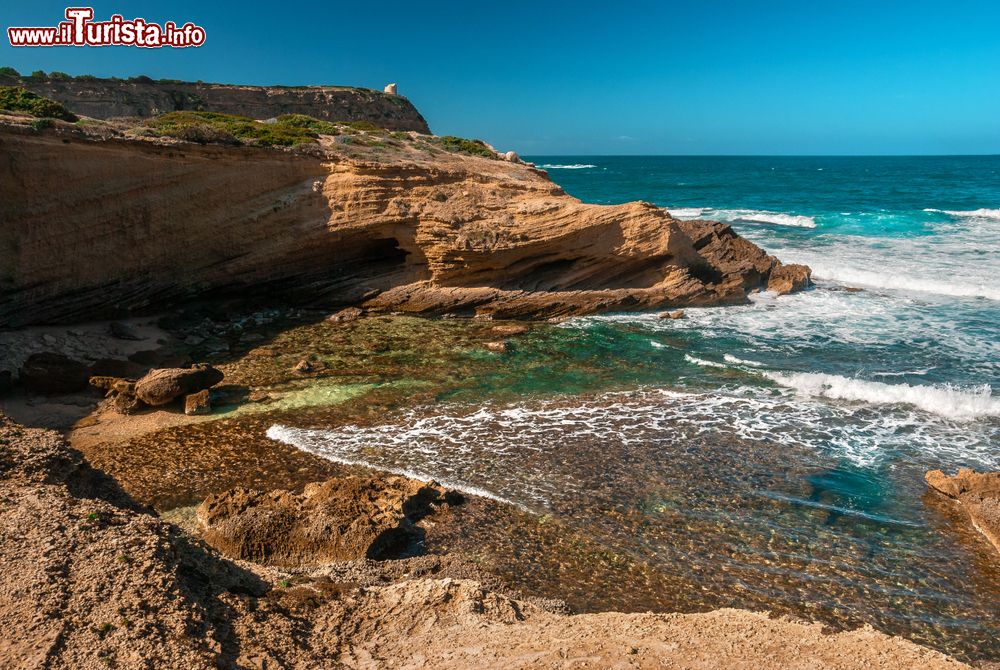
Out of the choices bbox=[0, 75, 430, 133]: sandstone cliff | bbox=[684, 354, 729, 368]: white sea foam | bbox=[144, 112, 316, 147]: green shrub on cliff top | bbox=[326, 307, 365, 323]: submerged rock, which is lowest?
bbox=[684, 354, 729, 368]: white sea foam

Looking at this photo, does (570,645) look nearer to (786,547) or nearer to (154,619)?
(154,619)

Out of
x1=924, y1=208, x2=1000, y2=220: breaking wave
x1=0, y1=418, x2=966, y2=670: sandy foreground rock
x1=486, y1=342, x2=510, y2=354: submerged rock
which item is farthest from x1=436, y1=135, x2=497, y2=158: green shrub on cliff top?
x1=924, y1=208, x2=1000, y2=220: breaking wave

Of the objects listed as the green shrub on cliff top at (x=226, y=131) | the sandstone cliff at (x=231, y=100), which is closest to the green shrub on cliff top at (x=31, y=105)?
the green shrub on cliff top at (x=226, y=131)

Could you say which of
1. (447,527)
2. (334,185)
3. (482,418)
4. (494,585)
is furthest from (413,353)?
(494,585)

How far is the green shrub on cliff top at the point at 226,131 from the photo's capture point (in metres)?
19.1

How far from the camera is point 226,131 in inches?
827

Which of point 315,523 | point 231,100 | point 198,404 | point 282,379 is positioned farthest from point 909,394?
point 231,100

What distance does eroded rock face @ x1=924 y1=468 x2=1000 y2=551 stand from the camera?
372 inches

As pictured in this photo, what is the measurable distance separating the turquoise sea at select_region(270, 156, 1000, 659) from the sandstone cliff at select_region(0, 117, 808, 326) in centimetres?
219

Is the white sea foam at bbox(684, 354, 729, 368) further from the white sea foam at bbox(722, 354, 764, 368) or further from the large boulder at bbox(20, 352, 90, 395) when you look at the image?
the large boulder at bbox(20, 352, 90, 395)

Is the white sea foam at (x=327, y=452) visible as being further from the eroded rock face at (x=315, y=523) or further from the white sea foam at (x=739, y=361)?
the white sea foam at (x=739, y=361)

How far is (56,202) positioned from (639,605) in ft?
56.3

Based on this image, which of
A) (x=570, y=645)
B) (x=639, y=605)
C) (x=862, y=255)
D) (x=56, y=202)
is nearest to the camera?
(x=570, y=645)

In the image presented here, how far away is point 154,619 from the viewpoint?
5.34 m
